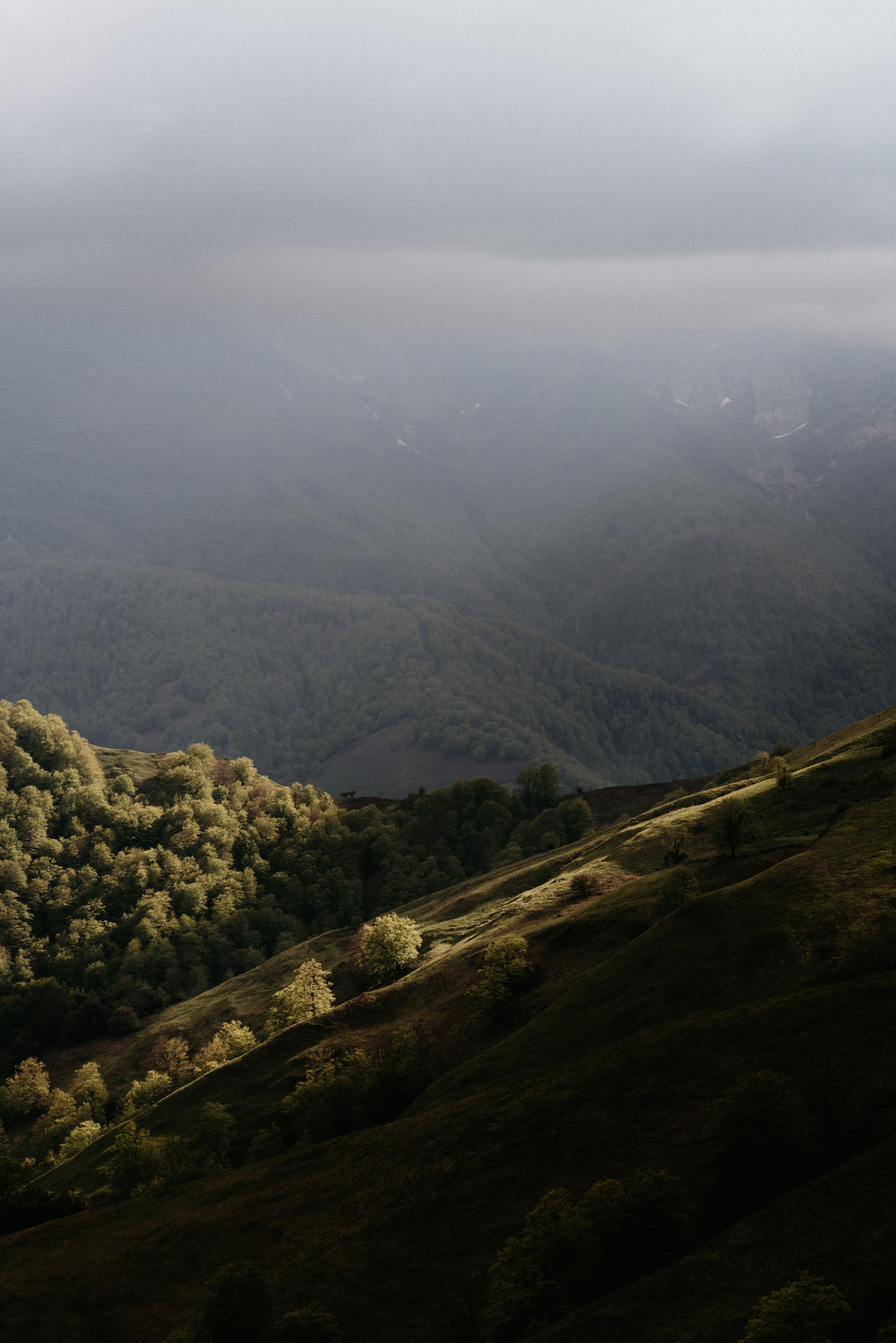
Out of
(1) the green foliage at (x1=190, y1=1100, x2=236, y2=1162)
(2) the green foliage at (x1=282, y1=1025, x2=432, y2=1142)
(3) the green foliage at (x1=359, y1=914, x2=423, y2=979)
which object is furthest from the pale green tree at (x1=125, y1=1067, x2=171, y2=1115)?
(2) the green foliage at (x1=282, y1=1025, x2=432, y2=1142)

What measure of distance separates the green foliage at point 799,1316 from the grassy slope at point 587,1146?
1798 mm

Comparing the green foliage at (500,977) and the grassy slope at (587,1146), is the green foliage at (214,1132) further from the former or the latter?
the green foliage at (500,977)

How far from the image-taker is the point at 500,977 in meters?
75.7

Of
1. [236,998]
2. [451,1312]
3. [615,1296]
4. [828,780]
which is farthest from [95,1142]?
[828,780]

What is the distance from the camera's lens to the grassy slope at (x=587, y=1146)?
37.4m

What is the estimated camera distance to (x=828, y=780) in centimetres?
9706

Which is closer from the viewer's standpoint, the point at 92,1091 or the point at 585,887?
the point at 585,887

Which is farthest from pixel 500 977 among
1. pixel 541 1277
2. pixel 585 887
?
pixel 541 1277

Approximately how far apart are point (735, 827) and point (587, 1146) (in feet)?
137

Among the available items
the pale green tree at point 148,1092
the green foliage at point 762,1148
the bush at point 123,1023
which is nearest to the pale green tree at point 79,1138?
the pale green tree at point 148,1092

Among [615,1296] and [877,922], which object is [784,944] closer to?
[877,922]

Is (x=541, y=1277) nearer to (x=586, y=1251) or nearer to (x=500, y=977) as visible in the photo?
(x=586, y=1251)

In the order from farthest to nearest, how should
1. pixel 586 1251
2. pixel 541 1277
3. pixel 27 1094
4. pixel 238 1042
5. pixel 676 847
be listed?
pixel 27 1094 → pixel 238 1042 → pixel 676 847 → pixel 586 1251 → pixel 541 1277

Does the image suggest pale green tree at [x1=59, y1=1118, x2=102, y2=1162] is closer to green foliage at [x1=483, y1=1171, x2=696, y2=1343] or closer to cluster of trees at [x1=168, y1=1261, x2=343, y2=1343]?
cluster of trees at [x1=168, y1=1261, x2=343, y2=1343]
